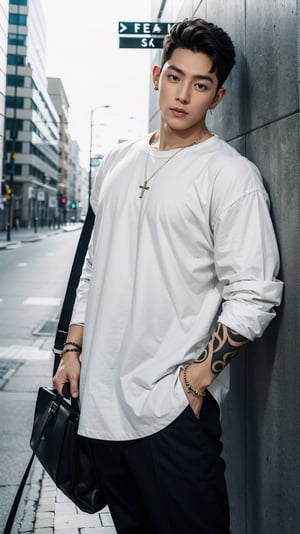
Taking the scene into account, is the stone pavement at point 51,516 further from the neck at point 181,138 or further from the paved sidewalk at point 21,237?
the paved sidewalk at point 21,237

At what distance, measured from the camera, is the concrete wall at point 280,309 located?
1.71 meters

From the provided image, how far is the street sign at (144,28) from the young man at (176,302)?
3674mm

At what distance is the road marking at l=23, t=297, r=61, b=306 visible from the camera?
11.7 meters

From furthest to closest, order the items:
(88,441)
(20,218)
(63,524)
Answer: (20,218) → (63,524) → (88,441)

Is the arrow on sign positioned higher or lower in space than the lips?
higher

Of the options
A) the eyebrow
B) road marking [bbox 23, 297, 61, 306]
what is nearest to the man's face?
the eyebrow

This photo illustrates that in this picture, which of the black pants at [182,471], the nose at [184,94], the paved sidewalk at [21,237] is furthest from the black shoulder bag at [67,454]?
the paved sidewalk at [21,237]

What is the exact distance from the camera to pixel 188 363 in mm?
1762

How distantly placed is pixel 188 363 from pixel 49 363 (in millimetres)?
5467

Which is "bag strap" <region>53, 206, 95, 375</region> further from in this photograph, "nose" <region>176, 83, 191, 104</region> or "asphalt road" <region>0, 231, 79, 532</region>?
"asphalt road" <region>0, 231, 79, 532</region>

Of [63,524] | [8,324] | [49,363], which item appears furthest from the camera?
[8,324]

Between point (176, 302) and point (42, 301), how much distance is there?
411 inches

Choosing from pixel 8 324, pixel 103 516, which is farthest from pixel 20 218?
pixel 103 516

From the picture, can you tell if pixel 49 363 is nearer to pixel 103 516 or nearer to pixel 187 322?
pixel 103 516
